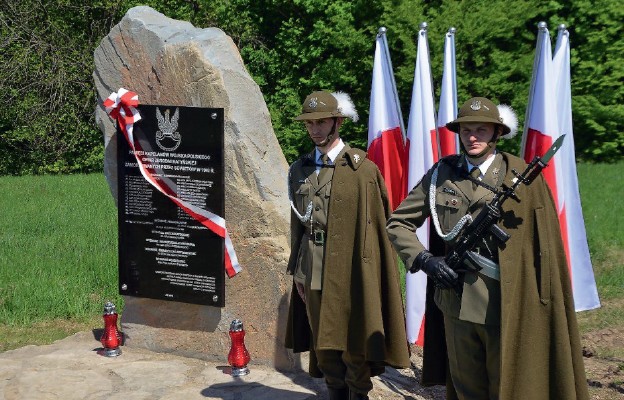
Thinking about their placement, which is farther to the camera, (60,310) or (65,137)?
(65,137)

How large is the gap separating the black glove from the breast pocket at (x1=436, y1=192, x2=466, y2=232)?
0.20 metres

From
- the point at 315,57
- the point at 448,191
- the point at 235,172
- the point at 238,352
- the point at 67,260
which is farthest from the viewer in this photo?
the point at 315,57

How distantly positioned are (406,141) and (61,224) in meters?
5.59

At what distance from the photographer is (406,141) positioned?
7.46 metres

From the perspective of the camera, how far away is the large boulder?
670cm

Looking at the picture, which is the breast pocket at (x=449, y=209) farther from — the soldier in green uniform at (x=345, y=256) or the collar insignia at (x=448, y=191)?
the soldier in green uniform at (x=345, y=256)

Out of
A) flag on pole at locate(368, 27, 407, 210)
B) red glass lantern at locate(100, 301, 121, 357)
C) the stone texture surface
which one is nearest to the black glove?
the stone texture surface

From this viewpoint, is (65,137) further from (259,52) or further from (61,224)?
(61,224)

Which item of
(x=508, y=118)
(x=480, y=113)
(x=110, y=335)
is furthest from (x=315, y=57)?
(x=480, y=113)

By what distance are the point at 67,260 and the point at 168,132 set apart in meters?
3.35

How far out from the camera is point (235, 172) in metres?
6.72

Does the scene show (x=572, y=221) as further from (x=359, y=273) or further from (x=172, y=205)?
(x=172, y=205)

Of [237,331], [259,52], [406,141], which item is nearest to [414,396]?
[237,331]

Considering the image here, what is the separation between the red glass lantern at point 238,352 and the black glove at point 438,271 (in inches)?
77.8
